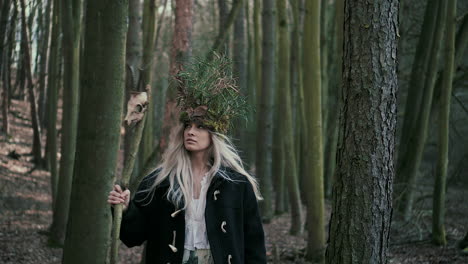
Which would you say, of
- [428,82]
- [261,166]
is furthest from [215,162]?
[261,166]

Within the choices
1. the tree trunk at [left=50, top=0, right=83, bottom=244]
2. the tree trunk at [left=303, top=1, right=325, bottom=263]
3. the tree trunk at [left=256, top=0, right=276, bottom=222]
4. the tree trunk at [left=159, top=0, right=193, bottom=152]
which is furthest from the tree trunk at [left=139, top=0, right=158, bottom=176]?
the tree trunk at [left=256, top=0, right=276, bottom=222]

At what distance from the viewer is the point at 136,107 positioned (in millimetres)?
3537

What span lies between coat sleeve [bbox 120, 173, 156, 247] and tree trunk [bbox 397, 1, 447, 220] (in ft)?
20.5

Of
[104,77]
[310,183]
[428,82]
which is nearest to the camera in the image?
[104,77]

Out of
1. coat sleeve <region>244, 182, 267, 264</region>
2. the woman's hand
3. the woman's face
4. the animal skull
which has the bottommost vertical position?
coat sleeve <region>244, 182, 267, 264</region>

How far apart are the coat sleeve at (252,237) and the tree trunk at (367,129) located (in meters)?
0.60

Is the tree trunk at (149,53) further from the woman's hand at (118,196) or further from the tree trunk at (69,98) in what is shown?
the woman's hand at (118,196)

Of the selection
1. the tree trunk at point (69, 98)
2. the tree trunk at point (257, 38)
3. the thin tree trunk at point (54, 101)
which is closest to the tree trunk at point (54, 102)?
the thin tree trunk at point (54, 101)

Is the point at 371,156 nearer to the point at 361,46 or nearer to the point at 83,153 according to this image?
the point at 361,46

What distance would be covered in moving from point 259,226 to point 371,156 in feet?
2.89

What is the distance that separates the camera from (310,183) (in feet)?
26.9

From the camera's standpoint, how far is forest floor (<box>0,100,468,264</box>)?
332 inches

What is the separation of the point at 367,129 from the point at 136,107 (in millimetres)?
1530

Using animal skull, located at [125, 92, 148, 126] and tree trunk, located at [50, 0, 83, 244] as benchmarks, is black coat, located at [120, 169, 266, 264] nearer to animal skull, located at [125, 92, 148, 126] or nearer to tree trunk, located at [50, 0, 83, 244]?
animal skull, located at [125, 92, 148, 126]
